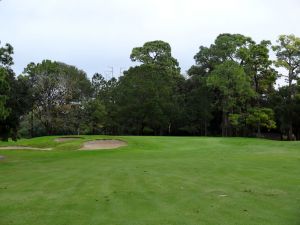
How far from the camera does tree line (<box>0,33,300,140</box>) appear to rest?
6303cm

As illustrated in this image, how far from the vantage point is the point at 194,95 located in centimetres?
7369

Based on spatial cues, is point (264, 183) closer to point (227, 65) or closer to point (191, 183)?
point (191, 183)

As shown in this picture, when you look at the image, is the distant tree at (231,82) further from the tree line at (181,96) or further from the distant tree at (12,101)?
the distant tree at (12,101)

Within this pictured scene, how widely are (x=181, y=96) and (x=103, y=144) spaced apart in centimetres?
3549

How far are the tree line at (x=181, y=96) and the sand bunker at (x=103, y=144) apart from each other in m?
24.0

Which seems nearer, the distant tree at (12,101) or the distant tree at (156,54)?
the distant tree at (12,101)

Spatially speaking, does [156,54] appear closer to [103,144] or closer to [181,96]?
[181,96]

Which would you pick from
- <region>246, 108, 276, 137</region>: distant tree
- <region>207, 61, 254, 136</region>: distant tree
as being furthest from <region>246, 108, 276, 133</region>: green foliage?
<region>207, 61, 254, 136</region>: distant tree

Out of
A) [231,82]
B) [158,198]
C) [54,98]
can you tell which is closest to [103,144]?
[231,82]

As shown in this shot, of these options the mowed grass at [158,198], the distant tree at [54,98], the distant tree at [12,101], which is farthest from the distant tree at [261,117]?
the mowed grass at [158,198]

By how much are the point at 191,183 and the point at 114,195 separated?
3.25m

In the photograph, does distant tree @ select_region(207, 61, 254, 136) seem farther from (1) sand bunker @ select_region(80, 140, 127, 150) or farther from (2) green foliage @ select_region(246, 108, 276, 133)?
(1) sand bunker @ select_region(80, 140, 127, 150)

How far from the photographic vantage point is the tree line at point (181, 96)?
2482 inches

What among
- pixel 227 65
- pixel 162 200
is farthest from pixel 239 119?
pixel 162 200
